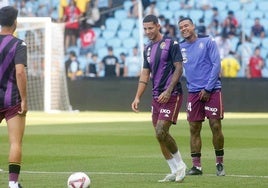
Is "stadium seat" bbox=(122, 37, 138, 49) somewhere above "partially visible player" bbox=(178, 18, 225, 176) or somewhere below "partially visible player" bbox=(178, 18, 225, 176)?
below

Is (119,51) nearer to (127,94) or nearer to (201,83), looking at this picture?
(127,94)

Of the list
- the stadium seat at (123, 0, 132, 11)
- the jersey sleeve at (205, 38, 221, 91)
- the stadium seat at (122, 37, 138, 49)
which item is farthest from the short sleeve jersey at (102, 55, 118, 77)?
the jersey sleeve at (205, 38, 221, 91)

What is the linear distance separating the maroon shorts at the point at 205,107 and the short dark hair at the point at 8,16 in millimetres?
4043

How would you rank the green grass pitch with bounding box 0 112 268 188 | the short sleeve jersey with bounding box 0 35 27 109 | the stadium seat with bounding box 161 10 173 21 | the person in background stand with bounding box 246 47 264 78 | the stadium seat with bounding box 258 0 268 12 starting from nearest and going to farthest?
the short sleeve jersey with bounding box 0 35 27 109 < the green grass pitch with bounding box 0 112 268 188 < the person in background stand with bounding box 246 47 264 78 < the stadium seat with bounding box 258 0 268 12 < the stadium seat with bounding box 161 10 173 21

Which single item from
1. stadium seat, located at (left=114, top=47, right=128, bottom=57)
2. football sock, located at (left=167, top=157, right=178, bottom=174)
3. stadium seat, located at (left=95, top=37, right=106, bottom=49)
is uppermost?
football sock, located at (left=167, top=157, right=178, bottom=174)

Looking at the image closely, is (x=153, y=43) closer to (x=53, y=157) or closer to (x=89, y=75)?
(x=53, y=157)

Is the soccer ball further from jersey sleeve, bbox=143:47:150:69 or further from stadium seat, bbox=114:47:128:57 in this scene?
stadium seat, bbox=114:47:128:57

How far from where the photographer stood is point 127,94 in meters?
35.9

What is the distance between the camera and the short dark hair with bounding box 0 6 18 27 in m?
11.0

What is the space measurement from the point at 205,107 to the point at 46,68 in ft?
71.3

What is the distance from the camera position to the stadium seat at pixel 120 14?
1614 inches

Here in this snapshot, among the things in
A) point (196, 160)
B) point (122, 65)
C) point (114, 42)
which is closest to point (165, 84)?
point (196, 160)

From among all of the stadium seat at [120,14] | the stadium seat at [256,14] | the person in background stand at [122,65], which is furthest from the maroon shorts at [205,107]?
the stadium seat at [120,14]

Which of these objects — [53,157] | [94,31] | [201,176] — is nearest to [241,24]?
[94,31]
